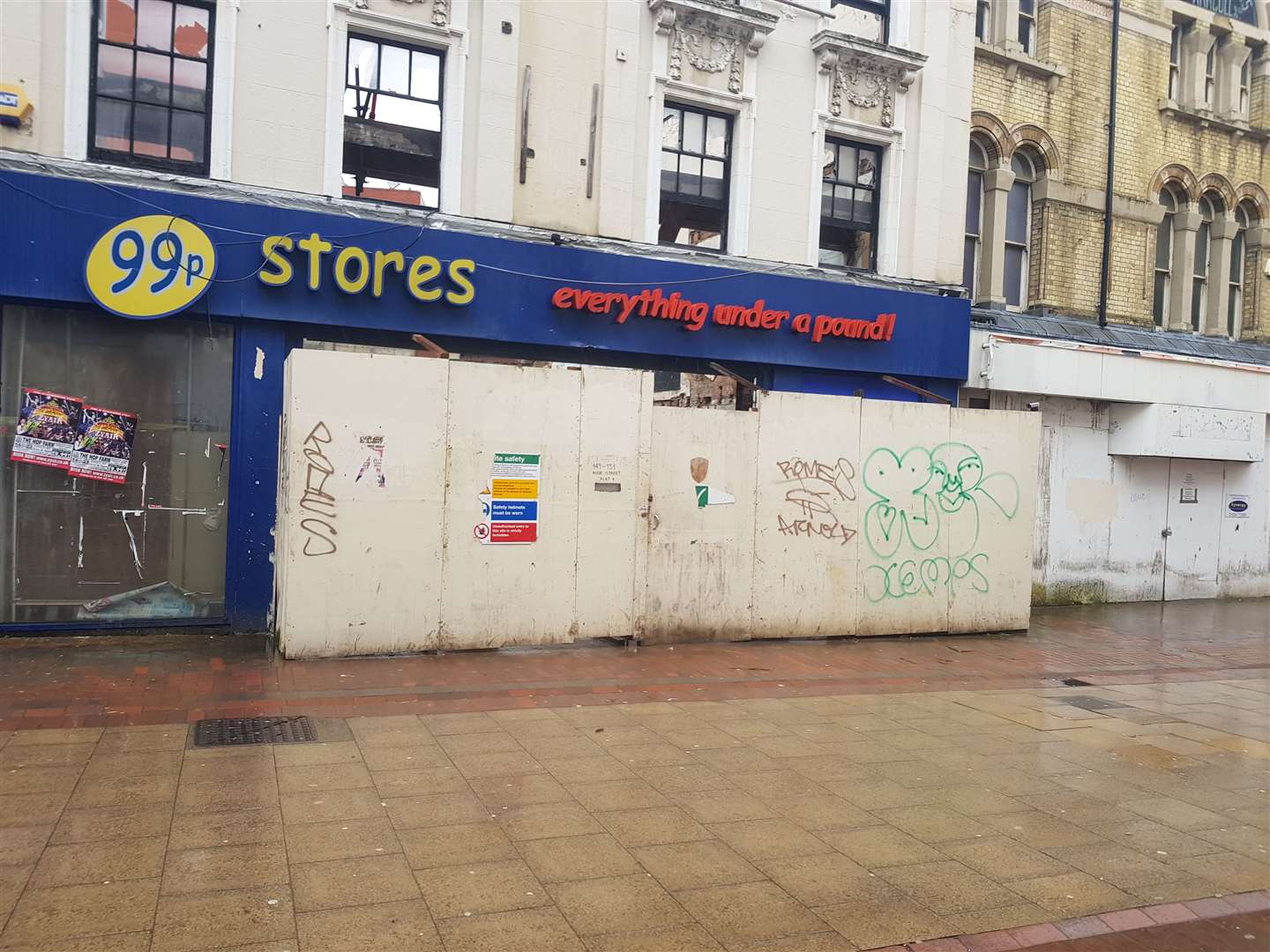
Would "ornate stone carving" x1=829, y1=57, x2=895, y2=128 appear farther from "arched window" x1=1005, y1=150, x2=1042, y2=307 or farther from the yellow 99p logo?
the yellow 99p logo

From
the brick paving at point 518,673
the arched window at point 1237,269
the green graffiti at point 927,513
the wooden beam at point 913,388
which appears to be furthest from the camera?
the arched window at point 1237,269

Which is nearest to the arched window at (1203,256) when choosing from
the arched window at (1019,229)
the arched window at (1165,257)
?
the arched window at (1165,257)

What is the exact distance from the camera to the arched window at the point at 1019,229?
17062 mm

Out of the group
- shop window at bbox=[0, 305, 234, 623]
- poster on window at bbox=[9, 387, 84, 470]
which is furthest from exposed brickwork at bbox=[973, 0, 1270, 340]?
poster on window at bbox=[9, 387, 84, 470]

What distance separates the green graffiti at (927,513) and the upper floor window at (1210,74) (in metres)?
10.9

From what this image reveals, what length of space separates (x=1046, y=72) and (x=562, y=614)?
12.6m

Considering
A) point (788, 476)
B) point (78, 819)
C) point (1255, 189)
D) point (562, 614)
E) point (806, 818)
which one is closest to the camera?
point (78, 819)

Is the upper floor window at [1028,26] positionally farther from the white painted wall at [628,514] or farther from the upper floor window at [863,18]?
the white painted wall at [628,514]

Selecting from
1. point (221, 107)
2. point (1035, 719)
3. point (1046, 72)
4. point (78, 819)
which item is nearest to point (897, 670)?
point (1035, 719)

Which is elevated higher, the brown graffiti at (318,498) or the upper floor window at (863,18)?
the upper floor window at (863,18)

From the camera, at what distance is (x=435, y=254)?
11805 millimetres

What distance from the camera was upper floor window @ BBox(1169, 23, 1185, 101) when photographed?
732 inches

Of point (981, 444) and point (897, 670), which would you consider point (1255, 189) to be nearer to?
point (981, 444)

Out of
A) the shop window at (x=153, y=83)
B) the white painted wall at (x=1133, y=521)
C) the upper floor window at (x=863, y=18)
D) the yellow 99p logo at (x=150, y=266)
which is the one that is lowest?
the white painted wall at (x=1133, y=521)
